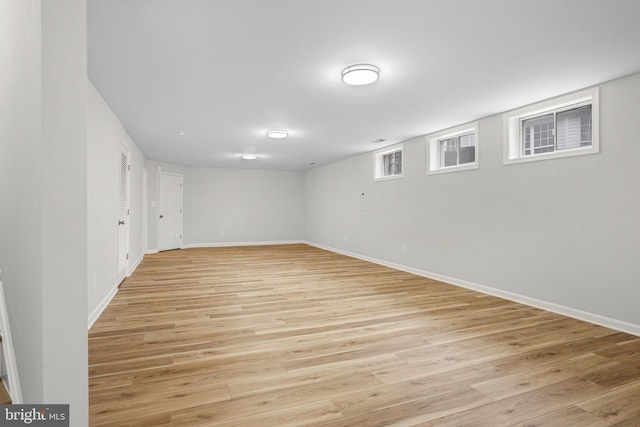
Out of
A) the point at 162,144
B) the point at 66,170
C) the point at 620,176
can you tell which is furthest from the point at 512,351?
the point at 162,144

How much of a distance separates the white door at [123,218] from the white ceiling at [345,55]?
0.86 metres

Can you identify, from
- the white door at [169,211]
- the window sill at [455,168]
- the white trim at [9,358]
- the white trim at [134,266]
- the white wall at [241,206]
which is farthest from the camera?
the white wall at [241,206]

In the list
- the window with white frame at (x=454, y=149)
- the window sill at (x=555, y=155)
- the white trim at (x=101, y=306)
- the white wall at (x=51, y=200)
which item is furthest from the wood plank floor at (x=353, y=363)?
the window with white frame at (x=454, y=149)

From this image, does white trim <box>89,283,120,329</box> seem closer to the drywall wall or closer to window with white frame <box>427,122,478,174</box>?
the drywall wall

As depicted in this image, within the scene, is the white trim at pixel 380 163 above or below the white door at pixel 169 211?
above

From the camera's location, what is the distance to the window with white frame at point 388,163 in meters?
6.55

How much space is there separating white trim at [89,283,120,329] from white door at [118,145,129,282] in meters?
0.65

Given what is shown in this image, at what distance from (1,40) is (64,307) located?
68.4 inches

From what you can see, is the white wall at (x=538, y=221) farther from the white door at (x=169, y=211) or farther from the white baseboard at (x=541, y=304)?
the white door at (x=169, y=211)

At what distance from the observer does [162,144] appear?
631cm

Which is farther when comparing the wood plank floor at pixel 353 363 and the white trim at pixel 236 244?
the white trim at pixel 236 244

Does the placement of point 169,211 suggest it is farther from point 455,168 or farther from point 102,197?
point 455,168

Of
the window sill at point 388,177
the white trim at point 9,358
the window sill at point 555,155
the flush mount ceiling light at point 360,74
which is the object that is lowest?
the white trim at point 9,358

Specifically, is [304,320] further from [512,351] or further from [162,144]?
[162,144]
